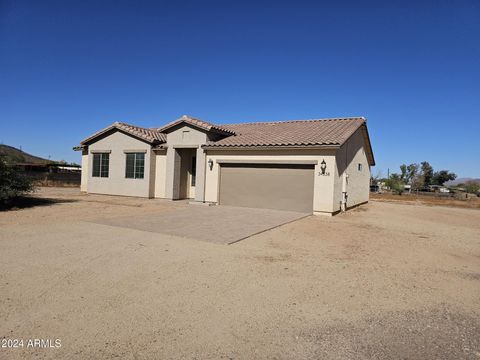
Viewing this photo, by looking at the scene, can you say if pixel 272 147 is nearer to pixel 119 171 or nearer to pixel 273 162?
pixel 273 162

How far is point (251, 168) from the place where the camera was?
15094 millimetres

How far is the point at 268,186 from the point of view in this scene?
1462 cm

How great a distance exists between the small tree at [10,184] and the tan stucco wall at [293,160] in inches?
312

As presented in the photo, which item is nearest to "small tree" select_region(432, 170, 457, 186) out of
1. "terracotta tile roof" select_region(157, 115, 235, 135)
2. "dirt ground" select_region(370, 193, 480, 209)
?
"dirt ground" select_region(370, 193, 480, 209)

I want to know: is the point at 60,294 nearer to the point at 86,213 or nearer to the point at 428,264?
the point at 428,264

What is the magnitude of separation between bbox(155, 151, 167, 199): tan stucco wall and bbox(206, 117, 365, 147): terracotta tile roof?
11.0ft

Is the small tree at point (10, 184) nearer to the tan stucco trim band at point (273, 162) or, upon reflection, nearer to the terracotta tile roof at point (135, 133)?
the terracotta tile roof at point (135, 133)

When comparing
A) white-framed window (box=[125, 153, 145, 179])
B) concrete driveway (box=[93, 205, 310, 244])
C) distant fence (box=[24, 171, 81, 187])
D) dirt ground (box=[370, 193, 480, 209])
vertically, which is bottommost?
concrete driveway (box=[93, 205, 310, 244])

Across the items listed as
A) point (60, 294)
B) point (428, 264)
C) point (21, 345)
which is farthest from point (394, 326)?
point (60, 294)

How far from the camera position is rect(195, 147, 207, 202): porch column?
16.1 meters

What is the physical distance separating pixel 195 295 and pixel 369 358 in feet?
7.28

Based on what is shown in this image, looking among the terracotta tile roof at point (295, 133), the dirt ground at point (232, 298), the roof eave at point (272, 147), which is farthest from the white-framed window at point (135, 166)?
the dirt ground at point (232, 298)

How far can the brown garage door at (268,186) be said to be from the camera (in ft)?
45.3

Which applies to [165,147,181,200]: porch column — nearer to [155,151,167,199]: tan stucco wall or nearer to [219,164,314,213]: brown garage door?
[155,151,167,199]: tan stucco wall
